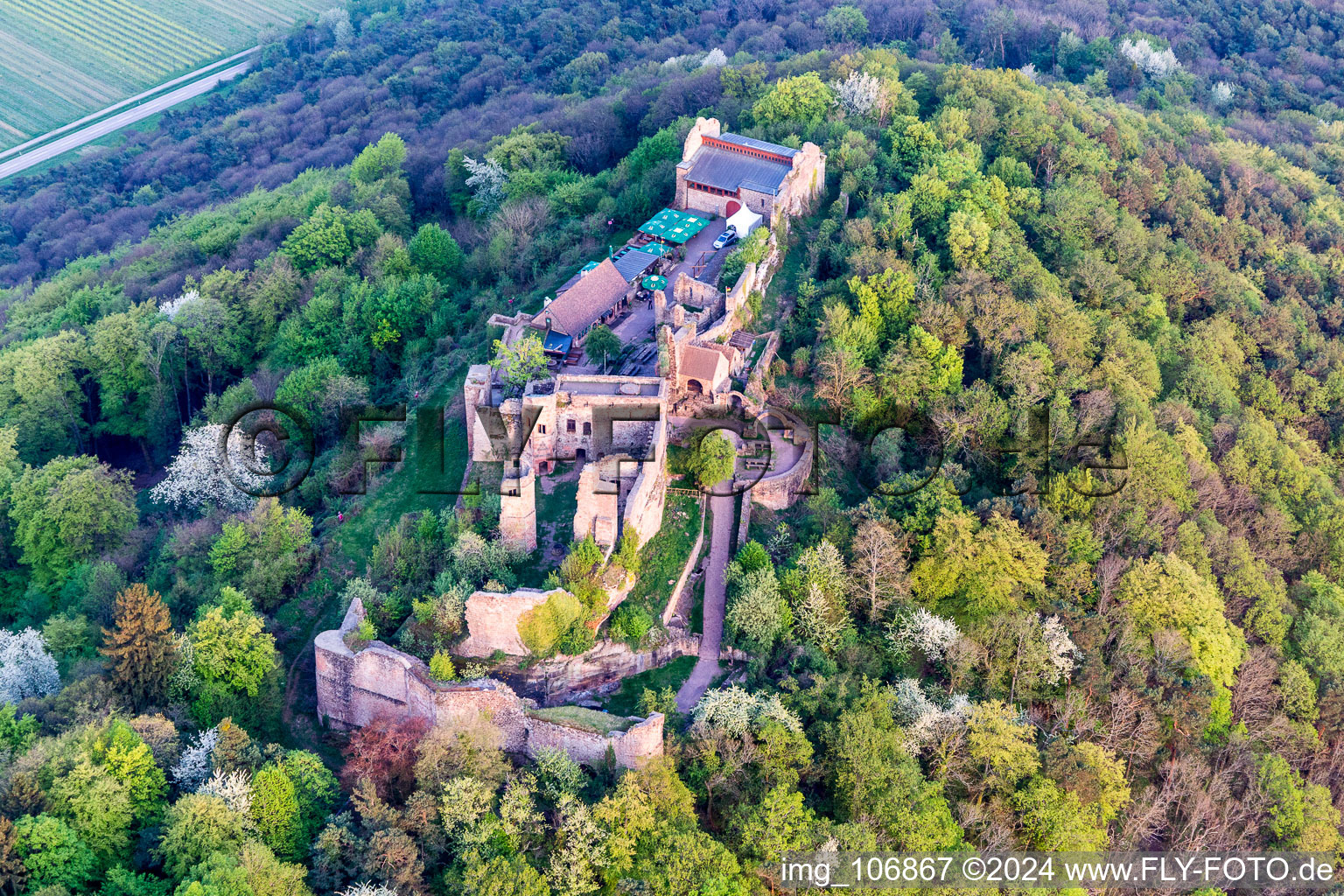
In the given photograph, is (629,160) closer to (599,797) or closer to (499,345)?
(499,345)

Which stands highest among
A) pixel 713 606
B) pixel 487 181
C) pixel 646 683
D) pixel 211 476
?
pixel 713 606

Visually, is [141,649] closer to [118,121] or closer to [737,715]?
[737,715]

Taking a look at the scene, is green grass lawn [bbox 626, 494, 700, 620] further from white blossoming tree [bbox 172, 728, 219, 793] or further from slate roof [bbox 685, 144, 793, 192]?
slate roof [bbox 685, 144, 793, 192]

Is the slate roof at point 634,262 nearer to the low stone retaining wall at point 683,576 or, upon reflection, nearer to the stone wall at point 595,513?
the low stone retaining wall at point 683,576

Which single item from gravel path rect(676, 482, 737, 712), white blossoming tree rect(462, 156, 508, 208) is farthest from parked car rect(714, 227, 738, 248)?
white blossoming tree rect(462, 156, 508, 208)

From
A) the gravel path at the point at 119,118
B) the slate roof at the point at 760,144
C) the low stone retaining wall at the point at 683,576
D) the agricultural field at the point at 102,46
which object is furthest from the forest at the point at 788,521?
the agricultural field at the point at 102,46

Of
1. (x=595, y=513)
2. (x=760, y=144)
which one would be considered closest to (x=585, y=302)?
(x=595, y=513)
